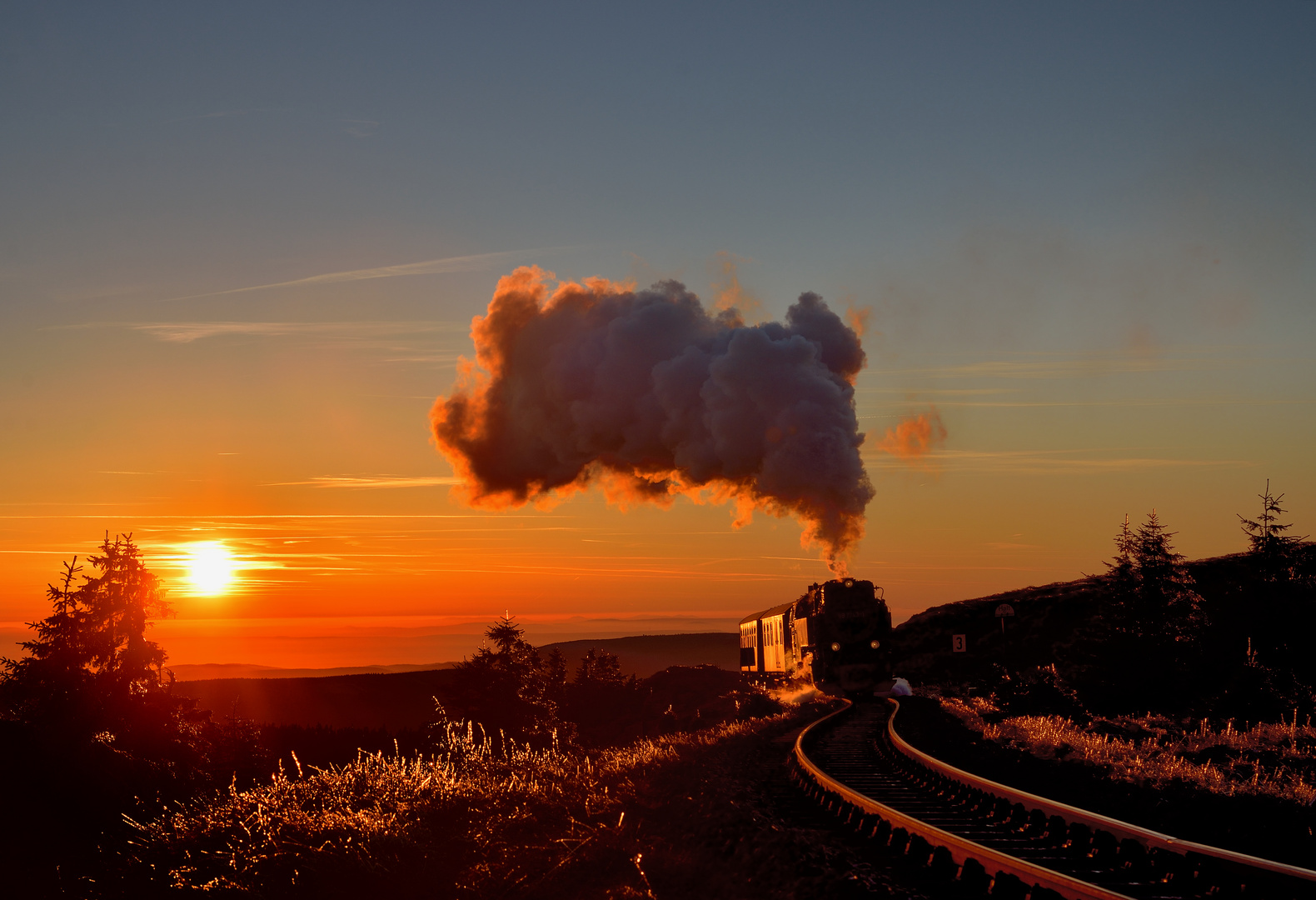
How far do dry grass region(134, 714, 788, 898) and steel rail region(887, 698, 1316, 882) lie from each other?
4.11 m

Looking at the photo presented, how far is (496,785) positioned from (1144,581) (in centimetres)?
2953

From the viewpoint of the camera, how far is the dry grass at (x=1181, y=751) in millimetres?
12023

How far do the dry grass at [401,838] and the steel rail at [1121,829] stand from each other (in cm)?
411

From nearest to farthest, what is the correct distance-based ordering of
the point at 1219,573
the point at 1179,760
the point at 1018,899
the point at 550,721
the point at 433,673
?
the point at 1018,899
the point at 1179,760
the point at 550,721
the point at 1219,573
the point at 433,673

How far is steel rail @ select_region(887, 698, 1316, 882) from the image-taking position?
245 inches

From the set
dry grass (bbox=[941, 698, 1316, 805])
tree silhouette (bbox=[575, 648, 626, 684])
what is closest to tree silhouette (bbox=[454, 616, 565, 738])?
tree silhouette (bbox=[575, 648, 626, 684])

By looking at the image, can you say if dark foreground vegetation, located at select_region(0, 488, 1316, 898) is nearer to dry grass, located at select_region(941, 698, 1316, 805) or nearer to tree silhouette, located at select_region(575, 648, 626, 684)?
dry grass, located at select_region(941, 698, 1316, 805)

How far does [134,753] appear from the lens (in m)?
38.8

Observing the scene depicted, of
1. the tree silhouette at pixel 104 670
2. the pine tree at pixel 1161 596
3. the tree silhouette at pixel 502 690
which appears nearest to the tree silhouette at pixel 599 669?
the tree silhouette at pixel 502 690

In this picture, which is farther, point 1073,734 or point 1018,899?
point 1073,734

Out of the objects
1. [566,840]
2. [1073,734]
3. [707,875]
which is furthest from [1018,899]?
[1073,734]

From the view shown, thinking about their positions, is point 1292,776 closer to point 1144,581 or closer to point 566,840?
point 566,840

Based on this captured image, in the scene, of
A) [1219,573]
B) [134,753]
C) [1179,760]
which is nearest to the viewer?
[1179,760]

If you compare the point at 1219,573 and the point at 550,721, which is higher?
the point at 1219,573
